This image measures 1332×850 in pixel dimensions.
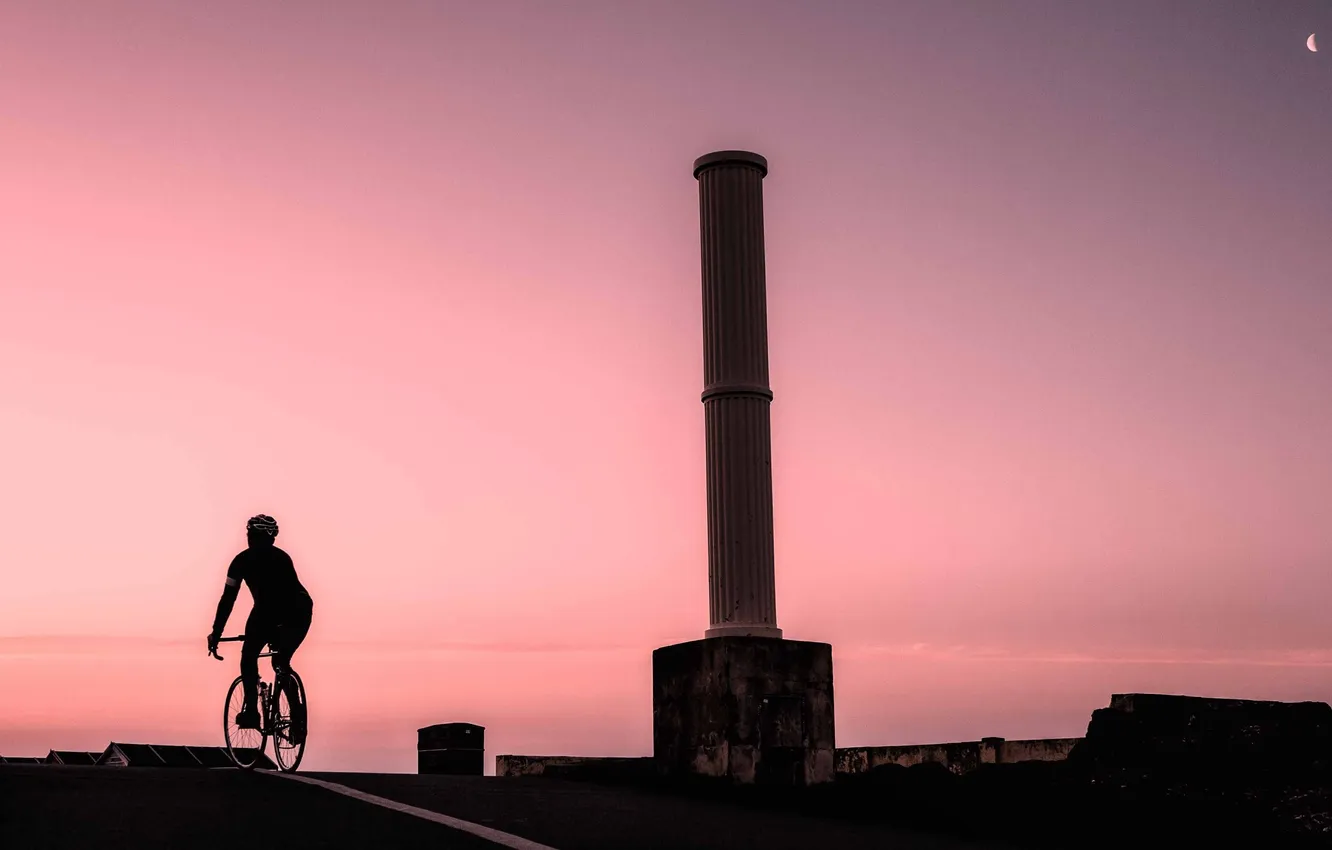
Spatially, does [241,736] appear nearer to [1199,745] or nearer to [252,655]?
[252,655]

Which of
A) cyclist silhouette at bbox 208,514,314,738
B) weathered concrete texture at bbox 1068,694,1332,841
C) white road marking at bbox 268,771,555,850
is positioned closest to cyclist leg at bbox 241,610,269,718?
cyclist silhouette at bbox 208,514,314,738

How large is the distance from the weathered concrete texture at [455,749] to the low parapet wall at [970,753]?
5.55 m

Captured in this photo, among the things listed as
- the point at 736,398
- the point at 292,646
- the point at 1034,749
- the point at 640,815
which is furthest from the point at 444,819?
the point at 1034,749

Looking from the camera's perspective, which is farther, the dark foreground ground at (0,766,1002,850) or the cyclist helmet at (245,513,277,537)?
the cyclist helmet at (245,513,277,537)

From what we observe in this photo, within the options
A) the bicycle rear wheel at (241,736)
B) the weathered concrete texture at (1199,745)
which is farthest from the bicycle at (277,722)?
the weathered concrete texture at (1199,745)

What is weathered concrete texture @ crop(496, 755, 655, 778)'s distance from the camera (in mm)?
14398

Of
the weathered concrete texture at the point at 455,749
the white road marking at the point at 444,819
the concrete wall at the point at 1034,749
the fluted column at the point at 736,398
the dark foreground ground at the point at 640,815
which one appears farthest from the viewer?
the weathered concrete texture at the point at 455,749

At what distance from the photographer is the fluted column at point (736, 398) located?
13.1 meters

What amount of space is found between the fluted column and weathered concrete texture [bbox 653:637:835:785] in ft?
1.49

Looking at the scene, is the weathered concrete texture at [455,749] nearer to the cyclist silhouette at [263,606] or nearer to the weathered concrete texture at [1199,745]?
the cyclist silhouette at [263,606]

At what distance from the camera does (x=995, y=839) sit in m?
7.88

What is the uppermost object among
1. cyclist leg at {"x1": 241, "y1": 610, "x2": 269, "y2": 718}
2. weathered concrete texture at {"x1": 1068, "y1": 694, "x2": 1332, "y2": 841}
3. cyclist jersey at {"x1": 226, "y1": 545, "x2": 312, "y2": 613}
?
cyclist jersey at {"x1": 226, "y1": 545, "x2": 312, "y2": 613}

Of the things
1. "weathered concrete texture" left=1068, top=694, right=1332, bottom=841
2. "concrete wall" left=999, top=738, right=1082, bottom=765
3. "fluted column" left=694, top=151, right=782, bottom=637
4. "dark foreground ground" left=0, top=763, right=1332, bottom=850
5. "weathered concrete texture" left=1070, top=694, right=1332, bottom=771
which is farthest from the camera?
"concrete wall" left=999, top=738, right=1082, bottom=765

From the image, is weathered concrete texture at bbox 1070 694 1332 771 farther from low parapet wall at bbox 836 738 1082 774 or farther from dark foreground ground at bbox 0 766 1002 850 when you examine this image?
low parapet wall at bbox 836 738 1082 774
